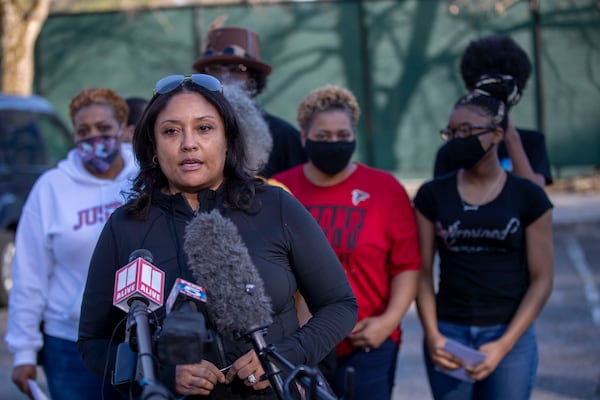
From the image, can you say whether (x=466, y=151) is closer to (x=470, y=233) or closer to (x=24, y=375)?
(x=470, y=233)

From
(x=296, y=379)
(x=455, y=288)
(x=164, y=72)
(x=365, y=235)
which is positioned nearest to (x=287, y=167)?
(x=365, y=235)

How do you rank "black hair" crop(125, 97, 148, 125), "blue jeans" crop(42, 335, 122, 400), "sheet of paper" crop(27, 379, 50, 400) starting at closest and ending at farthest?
"sheet of paper" crop(27, 379, 50, 400) < "blue jeans" crop(42, 335, 122, 400) < "black hair" crop(125, 97, 148, 125)

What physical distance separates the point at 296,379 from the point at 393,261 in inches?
86.1

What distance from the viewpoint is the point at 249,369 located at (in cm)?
242

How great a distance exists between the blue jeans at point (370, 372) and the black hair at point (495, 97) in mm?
1210

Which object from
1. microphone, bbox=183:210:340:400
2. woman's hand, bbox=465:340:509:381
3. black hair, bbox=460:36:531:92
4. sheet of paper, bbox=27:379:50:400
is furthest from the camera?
black hair, bbox=460:36:531:92

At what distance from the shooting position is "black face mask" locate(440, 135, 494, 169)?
410 centimetres

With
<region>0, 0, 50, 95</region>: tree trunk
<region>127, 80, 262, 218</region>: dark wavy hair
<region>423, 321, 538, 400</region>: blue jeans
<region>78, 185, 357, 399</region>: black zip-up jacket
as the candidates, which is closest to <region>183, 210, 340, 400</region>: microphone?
<region>78, 185, 357, 399</region>: black zip-up jacket

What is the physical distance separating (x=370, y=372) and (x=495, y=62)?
5.91 feet

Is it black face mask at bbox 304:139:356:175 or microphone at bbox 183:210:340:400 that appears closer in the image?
microphone at bbox 183:210:340:400

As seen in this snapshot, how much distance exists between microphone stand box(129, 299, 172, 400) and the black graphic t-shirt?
2.22 m

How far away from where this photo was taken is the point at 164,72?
17438 millimetres

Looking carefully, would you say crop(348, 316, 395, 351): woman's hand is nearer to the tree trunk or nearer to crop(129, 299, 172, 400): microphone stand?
crop(129, 299, 172, 400): microphone stand

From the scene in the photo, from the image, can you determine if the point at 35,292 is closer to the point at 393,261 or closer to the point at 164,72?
the point at 393,261
